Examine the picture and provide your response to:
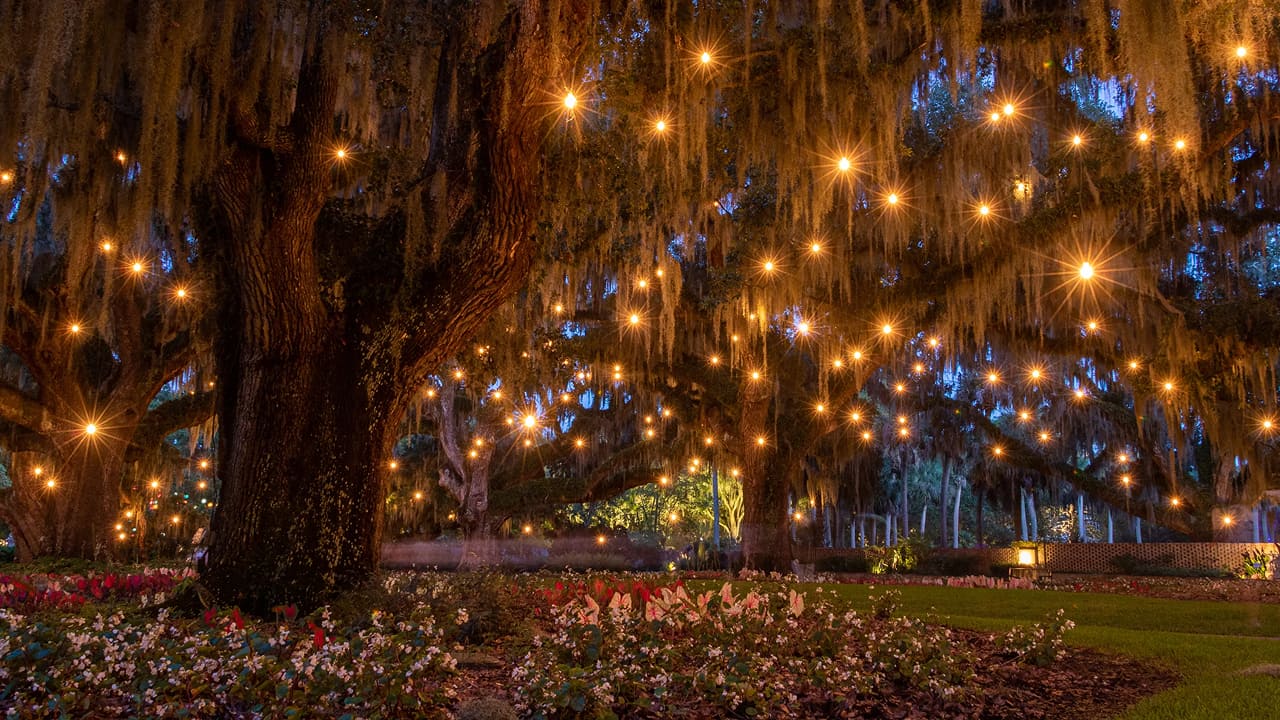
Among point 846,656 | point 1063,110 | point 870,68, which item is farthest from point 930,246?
point 846,656

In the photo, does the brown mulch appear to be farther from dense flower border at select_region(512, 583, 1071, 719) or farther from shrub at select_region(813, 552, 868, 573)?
shrub at select_region(813, 552, 868, 573)

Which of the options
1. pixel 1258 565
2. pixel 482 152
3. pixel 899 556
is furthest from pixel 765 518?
pixel 1258 565

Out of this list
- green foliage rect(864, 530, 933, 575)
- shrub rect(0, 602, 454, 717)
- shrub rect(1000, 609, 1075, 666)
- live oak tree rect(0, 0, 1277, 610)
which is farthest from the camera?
green foliage rect(864, 530, 933, 575)

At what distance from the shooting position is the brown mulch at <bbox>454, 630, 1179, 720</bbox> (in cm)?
375

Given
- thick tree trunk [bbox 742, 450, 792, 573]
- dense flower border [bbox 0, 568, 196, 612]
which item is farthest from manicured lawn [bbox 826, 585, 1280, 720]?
dense flower border [bbox 0, 568, 196, 612]

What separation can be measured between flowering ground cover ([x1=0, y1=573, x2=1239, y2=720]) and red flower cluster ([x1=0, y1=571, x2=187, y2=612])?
0.12 metres

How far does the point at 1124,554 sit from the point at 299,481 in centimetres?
2676

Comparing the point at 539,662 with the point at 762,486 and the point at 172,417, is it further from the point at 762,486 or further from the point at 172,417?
the point at 172,417

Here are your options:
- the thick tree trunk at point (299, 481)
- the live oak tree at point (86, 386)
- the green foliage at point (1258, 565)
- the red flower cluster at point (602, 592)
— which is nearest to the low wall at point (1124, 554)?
the green foliage at point (1258, 565)

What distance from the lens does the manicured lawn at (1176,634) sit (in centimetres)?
391

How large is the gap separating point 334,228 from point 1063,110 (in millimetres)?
8674

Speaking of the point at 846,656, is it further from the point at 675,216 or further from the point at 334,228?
the point at 675,216

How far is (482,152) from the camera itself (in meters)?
5.93

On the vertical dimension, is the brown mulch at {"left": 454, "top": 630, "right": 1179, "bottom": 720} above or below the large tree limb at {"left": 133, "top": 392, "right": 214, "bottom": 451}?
below
